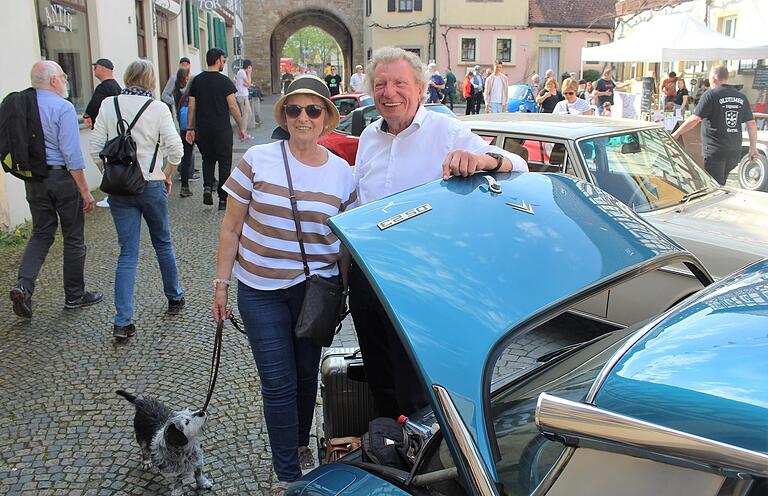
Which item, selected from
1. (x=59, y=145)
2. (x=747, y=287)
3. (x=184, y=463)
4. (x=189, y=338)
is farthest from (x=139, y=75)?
(x=747, y=287)

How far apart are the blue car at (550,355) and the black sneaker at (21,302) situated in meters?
3.69

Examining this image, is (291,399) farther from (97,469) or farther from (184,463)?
(97,469)

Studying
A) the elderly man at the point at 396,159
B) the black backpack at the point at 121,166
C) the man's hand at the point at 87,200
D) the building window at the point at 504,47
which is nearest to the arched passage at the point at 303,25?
the building window at the point at 504,47

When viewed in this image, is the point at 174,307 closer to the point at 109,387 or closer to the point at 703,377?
the point at 109,387

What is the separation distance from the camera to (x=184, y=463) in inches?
114

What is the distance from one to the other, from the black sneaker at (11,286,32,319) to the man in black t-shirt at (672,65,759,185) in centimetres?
691

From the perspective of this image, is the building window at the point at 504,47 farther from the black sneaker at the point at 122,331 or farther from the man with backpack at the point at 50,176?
the black sneaker at the point at 122,331

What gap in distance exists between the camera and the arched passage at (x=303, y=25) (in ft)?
142

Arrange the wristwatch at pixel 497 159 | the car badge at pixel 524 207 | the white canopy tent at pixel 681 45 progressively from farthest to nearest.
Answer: the white canopy tent at pixel 681 45 < the wristwatch at pixel 497 159 < the car badge at pixel 524 207

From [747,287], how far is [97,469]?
9.58ft

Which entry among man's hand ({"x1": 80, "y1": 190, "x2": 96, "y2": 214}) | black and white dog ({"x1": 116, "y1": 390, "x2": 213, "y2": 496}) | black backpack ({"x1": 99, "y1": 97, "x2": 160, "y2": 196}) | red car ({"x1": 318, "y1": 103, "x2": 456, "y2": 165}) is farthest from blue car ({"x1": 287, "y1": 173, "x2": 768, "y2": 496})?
red car ({"x1": 318, "y1": 103, "x2": 456, "y2": 165})

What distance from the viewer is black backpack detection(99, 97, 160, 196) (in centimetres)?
455

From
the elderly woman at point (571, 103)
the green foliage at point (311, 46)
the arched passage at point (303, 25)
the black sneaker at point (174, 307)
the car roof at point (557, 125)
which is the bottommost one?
the black sneaker at point (174, 307)

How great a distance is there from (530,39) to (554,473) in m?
40.0
